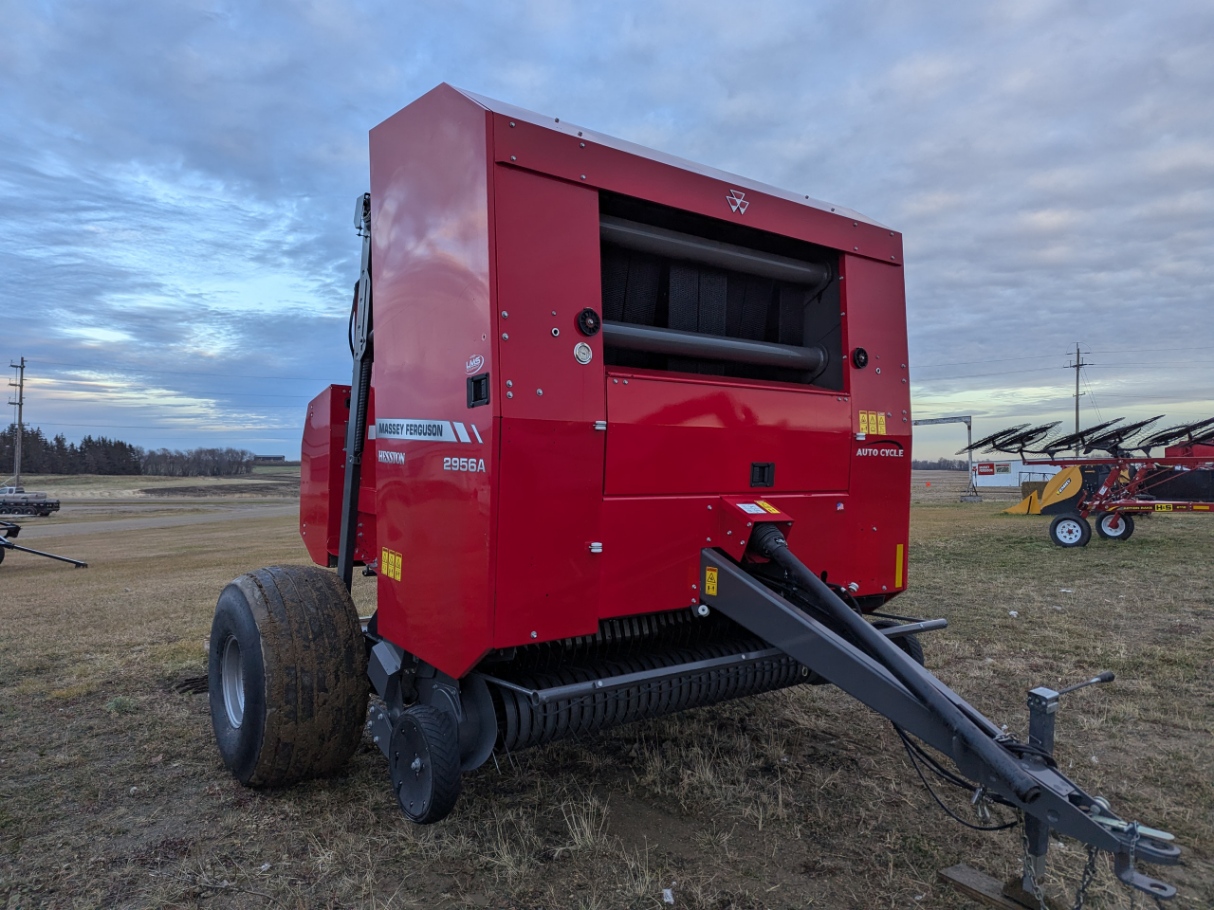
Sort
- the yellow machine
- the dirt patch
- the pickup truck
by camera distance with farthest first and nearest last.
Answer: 1. the dirt patch
2. the pickup truck
3. the yellow machine

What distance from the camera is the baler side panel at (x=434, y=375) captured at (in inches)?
108

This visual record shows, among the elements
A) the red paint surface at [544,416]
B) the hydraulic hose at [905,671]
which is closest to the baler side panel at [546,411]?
the red paint surface at [544,416]

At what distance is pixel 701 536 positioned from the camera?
3146 mm

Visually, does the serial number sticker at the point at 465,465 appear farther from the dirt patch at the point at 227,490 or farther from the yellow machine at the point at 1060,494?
the dirt patch at the point at 227,490

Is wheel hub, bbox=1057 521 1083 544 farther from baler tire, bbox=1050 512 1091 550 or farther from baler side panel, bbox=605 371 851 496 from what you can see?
baler side panel, bbox=605 371 851 496

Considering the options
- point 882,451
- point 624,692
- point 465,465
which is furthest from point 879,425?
point 465,465

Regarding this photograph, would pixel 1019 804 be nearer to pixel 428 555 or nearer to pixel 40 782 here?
pixel 428 555

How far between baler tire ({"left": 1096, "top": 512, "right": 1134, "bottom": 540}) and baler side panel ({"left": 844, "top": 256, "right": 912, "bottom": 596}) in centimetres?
1278

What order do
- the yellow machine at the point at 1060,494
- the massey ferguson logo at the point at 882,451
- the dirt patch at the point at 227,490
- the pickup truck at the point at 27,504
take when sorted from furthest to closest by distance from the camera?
the dirt patch at the point at 227,490 < the pickup truck at the point at 27,504 < the yellow machine at the point at 1060,494 < the massey ferguson logo at the point at 882,451

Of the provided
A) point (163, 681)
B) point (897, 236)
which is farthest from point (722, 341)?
point (163, 681)

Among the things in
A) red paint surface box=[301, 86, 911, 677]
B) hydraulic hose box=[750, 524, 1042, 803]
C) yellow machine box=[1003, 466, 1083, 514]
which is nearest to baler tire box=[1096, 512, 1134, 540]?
yellow machine box=[1003, 466, 1083, 514]

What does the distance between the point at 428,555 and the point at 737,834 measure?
1.71 metres

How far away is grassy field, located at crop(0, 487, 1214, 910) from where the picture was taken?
2.76m

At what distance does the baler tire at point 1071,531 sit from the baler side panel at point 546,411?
1324 centimetres
